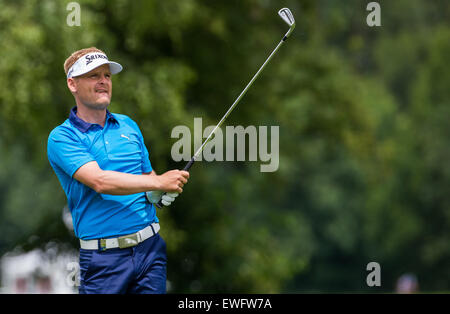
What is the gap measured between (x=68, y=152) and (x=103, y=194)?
34 centimetres

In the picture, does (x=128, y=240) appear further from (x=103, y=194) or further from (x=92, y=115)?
(x=92, y=115)

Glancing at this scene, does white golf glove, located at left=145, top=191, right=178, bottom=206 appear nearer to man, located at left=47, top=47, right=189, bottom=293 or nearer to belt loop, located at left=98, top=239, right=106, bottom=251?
man, located at left=47, top=47, right=189, bottom=293

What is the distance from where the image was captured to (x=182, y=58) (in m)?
14.3

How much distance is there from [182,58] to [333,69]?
6.00m

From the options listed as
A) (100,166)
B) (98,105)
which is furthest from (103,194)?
(98,105)

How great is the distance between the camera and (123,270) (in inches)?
194

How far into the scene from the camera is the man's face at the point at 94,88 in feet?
16.4

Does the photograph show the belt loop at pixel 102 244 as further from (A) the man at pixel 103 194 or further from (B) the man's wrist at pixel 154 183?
(B) the man's wrist at pixel 154 183

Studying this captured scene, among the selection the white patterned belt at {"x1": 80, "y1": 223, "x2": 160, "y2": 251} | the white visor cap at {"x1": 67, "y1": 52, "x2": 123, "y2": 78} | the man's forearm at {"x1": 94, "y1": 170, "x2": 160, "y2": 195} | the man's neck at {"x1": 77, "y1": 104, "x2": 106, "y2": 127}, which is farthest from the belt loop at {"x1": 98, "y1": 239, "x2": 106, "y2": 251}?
the white visor cap at {"x1": 67, "y1": 52, "x2": 123, "y2": 78}

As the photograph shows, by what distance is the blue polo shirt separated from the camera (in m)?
4.92

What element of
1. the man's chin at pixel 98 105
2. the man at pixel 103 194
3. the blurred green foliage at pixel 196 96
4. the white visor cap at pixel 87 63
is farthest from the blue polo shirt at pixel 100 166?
the blurred green foliage at pixel 196 96

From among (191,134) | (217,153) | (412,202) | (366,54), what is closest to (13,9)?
(191,134)
